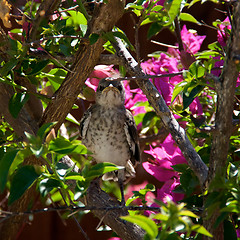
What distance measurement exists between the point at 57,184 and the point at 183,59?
1.83 ft

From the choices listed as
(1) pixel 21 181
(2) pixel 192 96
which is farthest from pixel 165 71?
(1) pixel 21 181

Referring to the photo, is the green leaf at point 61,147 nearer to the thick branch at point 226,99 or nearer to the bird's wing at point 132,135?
the thick branch at point 226,99

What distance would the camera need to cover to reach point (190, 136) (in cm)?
138

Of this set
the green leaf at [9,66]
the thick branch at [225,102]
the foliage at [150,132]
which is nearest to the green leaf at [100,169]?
the foliage at [150,132]

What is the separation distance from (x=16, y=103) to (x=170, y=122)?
469mm

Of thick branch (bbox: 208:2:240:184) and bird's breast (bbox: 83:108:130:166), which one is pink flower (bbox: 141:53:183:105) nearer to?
bird's breast (bbox: 83:108:130:166)

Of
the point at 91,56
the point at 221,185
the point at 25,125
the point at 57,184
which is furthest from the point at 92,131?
the point at 221,185

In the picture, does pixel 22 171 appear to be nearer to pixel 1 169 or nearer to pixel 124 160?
pixel 1 169

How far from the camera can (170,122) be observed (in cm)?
118

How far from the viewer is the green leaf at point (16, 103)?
1267 mm

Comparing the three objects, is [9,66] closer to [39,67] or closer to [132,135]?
[39,67]

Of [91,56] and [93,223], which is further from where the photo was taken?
[93,223]

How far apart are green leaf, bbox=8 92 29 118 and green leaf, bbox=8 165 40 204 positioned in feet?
1.45

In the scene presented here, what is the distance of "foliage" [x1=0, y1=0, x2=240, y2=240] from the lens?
0.82 meters
